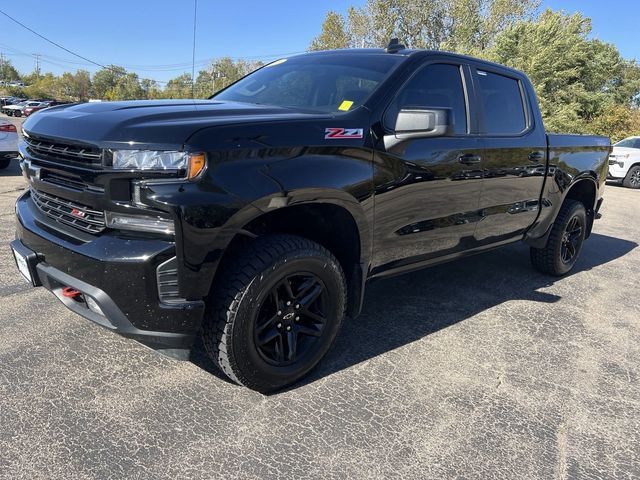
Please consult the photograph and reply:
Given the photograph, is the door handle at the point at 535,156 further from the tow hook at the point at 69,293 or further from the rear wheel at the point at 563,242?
the tow hook at the point at 69,293

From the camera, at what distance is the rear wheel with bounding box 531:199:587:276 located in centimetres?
482

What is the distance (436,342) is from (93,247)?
2.24 metres

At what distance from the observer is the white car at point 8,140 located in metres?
8.94

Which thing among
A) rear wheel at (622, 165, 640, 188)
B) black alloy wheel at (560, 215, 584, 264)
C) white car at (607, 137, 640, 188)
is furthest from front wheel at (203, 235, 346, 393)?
rear wheel at (622, 165, 640, 188)

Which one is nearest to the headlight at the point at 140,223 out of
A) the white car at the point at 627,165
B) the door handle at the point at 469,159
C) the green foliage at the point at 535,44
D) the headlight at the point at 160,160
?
the headlight at the point at 160,160

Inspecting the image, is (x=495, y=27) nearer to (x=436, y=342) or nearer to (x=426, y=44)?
(x=426, y=44)

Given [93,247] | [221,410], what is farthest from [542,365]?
[93,247]

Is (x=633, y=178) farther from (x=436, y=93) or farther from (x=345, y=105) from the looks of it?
(x=345, y=105)

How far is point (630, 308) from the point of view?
4.31 m

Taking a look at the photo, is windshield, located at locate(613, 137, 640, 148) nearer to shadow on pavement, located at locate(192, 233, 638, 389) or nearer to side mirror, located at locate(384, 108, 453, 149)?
shadow on pavement, located at locate(192, 233, 638, 389)

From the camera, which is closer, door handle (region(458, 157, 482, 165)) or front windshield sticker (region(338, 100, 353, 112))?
front windshield sticker (region(338, 100, 353, 112))

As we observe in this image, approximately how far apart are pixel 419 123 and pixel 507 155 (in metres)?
1.38

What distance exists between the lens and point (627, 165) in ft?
47.3

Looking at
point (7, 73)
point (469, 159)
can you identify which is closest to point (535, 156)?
point (469, 159)
